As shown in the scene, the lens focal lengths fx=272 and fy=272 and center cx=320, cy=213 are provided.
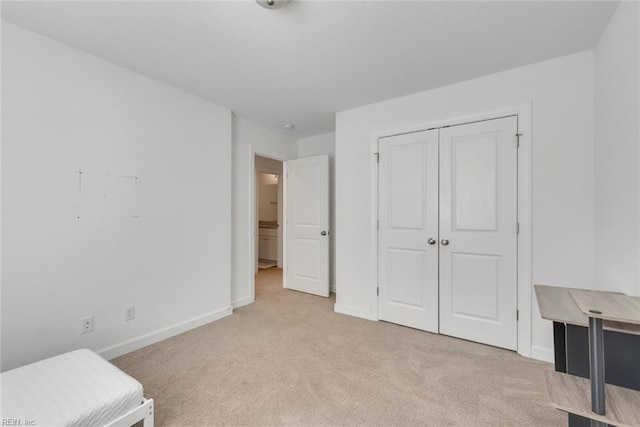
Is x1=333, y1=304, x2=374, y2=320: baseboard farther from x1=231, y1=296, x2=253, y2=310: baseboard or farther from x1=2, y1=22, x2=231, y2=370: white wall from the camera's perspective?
x1=2, y1=22, x2=231, y2=370: white wall

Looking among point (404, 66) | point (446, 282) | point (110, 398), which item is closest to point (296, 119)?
point (404, 66)

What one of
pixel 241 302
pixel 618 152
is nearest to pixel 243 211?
pixel 241 302

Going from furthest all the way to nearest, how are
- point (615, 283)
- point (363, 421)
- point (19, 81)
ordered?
point (19, 81)
point (615, 283)
point (363, 421)

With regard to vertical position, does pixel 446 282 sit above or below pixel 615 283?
below

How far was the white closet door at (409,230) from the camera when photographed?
2684 millimetres

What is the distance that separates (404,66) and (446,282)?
1989 mm

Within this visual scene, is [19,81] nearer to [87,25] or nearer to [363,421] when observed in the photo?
[87,25]

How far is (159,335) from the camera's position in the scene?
254cm

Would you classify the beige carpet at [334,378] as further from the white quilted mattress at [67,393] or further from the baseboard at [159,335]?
the white quilted mattress at [67,393]

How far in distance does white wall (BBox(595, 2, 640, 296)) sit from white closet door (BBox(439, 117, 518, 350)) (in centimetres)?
51

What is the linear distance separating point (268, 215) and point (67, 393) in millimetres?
5462

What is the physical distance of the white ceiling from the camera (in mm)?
1642

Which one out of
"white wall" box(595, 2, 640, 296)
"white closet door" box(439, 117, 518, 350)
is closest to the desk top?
"white wall" box(595, 2, 640, 296)

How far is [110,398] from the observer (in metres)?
1.28
